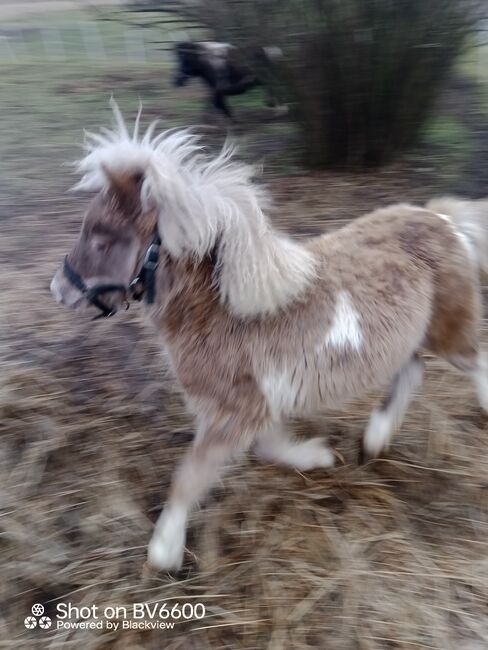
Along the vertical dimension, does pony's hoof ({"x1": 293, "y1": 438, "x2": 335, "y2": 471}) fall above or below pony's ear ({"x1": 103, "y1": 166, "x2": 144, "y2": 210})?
below

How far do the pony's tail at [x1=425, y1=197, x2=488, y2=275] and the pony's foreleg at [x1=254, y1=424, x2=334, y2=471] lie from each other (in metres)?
1.07

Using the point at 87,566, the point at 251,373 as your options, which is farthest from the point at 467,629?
the point at 87,566

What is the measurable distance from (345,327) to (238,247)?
1.63ft

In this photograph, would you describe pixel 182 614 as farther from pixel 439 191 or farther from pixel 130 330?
pixel 439 191

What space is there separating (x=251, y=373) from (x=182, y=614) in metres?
0.84

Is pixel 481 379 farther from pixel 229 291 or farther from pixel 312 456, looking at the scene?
pixel 229 291

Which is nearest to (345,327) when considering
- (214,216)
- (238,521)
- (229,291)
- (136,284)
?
(229,291)

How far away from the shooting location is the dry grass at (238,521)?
2.25 meters

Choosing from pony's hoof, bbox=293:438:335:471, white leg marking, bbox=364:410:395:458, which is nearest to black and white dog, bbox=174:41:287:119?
white leg marking, bbox=364:410:395:458

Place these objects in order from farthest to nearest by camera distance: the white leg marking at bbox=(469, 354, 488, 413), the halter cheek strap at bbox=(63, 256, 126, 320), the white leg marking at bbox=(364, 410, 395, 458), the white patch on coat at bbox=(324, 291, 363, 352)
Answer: the white leg marking at bbox=(469, 354, 488, 413)
the white leg marking at bbox=(364, 410, 395, 458)
the white patch on coat at bbox=(324, 291, 363, 352)
the halter cheek strap at bbox=(63, 256, 126, 320)

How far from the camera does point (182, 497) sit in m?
2.35

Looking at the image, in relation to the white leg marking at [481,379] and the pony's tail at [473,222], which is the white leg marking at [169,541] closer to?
the white leg marking at [481,379]

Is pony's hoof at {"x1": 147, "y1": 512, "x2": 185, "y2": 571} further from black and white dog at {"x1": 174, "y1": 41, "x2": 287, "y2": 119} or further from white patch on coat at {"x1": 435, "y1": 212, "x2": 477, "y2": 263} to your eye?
black and white dog at {"x1": 174, "y1": 41, "x2": 287, "y2": 119}

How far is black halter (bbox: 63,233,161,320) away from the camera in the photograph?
7.39 ft
